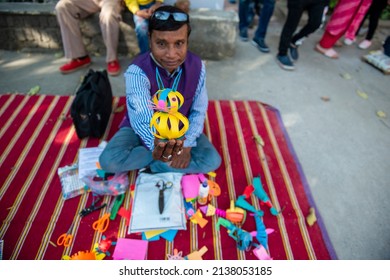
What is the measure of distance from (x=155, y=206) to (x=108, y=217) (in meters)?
0.38

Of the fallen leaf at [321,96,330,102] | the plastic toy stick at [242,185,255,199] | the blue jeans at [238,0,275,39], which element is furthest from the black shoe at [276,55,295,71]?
the plastic toy stick at [242,185,255,199]

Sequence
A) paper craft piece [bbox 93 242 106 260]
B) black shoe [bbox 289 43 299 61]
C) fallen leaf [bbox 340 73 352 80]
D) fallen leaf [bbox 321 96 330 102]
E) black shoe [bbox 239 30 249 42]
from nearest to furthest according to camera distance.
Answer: paper craft piece [bbox 93 242 106 260], fallen leaf [bbox 321 96 330 102], fallen leaf [bbox 340 73 352 80], black shoe [bbox 289 43 299 61], black shoe [bbox 239 30 249 42]

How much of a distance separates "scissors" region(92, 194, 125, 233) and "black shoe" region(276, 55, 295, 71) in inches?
122

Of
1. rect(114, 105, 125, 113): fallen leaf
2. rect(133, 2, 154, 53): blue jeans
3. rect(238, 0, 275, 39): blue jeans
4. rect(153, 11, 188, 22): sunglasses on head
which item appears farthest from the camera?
rect(238, 0, 275, 39): blue jeans

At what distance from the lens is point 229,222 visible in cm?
206

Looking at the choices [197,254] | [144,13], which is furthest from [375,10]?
[197,254]

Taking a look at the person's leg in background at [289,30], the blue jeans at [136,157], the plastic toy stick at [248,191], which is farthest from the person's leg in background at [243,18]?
the plastic toy stick at [248,191]

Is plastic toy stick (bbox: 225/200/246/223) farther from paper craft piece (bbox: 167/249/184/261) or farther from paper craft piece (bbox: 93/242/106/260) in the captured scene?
paper craft piece (bbox: 93/242/106/260)

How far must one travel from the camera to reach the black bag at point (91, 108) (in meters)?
2.49

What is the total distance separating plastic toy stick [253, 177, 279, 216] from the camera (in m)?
2.15

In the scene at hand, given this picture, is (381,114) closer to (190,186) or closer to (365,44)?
(365,44)

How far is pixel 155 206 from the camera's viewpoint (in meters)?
2.00

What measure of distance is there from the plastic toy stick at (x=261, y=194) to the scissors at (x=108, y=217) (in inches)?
44.7
